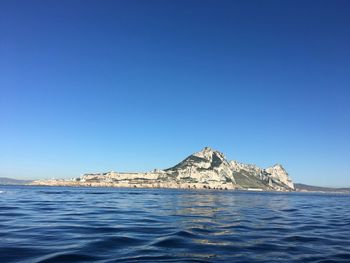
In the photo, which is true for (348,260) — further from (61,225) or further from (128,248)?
(61,225)

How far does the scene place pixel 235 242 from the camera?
19016mm

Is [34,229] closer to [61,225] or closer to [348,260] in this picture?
[61,225]

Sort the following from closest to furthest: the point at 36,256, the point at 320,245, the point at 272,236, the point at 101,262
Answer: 1. the point at 101,262
2. the point at 36,256
3. the point at 320,245
4. the point at 272,236

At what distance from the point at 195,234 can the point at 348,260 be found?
9929mm

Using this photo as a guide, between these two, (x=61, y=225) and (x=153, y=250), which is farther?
(x=61, y=225)

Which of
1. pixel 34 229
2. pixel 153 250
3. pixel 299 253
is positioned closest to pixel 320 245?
pixel 299 253

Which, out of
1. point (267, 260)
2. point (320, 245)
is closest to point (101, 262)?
point (267, 260)

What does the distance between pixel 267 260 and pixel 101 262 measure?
7535 mm

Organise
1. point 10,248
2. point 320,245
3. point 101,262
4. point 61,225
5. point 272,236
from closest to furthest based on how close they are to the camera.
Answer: point 101,262, point 10,248, point 320,245, point 272,236, point 61,225

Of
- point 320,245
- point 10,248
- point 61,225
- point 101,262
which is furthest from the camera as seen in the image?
point 61,225

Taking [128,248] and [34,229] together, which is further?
[34,229]

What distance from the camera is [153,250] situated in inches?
635

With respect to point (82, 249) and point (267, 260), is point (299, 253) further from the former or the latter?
point (82, 249)

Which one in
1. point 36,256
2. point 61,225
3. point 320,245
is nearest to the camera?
point 36,256
